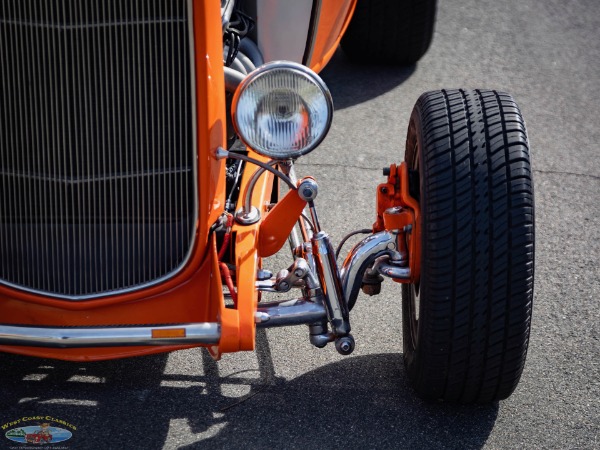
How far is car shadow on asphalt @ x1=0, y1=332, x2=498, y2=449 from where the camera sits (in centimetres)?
296

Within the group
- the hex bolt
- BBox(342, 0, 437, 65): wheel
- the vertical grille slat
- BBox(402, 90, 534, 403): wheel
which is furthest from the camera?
BBox(342, 0, 437, 65): wheel

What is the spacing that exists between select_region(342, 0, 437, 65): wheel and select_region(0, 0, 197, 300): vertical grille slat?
3029mm

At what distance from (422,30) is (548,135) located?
1055 mm

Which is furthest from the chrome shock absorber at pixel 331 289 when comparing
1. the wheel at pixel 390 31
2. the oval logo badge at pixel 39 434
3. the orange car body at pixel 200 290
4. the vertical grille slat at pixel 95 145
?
the wheel at pixel 390 31

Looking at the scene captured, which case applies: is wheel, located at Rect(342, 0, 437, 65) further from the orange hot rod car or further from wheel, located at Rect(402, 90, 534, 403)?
wheel, located at Rect(402, 90, 534, 403)

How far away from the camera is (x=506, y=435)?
3029 mm

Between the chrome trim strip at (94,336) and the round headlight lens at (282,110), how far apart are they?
0.57 meters

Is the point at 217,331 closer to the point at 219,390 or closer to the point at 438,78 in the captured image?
the point at 219,390

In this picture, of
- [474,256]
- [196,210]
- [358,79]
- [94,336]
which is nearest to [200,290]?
[196,210]

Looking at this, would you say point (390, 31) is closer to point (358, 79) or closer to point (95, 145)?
point (358, 79)

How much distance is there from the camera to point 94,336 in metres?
2.66

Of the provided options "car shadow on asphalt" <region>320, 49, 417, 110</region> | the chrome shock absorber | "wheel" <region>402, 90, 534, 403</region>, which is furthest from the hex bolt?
"car shadow on asphalt" <region>320, 49, 417, 110</region>

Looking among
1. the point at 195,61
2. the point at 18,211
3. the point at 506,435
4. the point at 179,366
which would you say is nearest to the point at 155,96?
the point at 195,61

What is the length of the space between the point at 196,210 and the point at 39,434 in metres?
0.86
